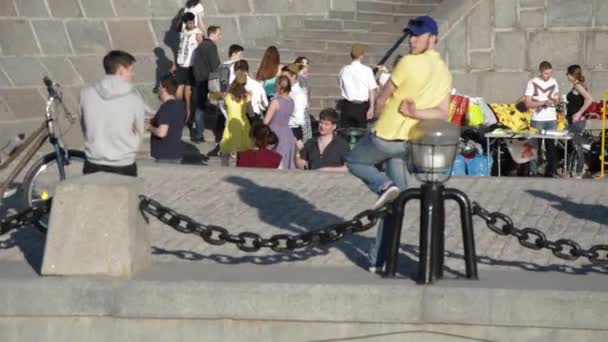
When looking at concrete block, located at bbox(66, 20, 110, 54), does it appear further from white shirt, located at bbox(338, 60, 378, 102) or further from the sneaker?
the sneaker

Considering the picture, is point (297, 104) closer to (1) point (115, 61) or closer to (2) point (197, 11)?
(2) point (197, 11)

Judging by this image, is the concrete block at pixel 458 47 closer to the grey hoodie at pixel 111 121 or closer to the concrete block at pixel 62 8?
the concrete block at pixel 62 8

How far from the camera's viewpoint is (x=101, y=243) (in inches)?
369

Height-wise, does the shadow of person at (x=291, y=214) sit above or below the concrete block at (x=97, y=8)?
below

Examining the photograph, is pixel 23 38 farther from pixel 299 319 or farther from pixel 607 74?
pixel 299 319

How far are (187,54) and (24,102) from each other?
2.45 meters

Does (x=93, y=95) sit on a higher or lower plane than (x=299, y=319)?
higher

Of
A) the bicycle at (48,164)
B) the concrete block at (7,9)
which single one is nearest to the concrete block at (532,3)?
the concrete block at (7,9)

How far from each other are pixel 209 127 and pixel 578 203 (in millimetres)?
7098

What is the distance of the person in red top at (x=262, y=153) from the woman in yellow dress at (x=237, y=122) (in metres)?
1.75

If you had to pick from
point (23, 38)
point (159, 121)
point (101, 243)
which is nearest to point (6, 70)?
point (23, 38)

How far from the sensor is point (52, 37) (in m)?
21.2

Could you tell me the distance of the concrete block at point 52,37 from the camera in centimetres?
2111

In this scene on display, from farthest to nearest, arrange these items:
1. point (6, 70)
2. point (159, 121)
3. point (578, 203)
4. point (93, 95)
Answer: point (6, 70) < point (159, 121) < point (578, 203) < point (93, 95)
